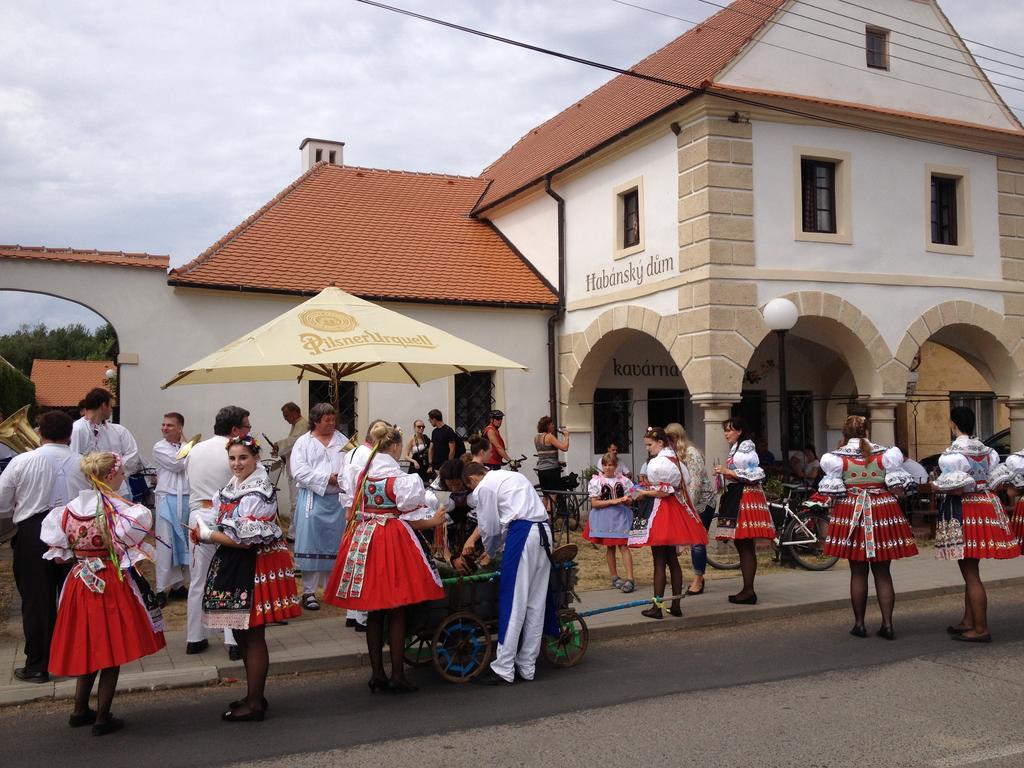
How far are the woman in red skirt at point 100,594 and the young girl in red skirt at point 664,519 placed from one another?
4.44m

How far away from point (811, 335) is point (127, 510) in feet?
47.2

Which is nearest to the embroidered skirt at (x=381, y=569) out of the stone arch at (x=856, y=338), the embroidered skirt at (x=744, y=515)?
the embroidered skirt at (x=744, y=515)

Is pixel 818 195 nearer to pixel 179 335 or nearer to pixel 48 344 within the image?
pixel 179 335

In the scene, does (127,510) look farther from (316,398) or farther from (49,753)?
(316,398)

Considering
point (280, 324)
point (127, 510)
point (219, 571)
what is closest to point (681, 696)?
point (219, 571)

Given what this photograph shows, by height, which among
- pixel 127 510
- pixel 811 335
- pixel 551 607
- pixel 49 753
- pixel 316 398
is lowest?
pixel 49 753

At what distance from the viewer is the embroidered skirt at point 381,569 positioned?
6.38 metres

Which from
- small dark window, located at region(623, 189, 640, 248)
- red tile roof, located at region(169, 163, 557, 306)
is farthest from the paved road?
red tile roof, located at region(169, 163, 557, 306)

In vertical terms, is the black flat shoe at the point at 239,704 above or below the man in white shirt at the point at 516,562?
below

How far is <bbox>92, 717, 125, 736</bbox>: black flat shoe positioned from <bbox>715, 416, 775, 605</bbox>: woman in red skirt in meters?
5.83

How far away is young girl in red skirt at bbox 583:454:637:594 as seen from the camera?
1056cm

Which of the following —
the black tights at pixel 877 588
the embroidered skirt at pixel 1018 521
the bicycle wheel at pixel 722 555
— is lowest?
the bicycle wheel at pixel 722 555

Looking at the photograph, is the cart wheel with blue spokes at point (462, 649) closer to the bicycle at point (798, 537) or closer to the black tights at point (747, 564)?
the black tights at point (747, 564)

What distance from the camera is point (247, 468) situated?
237 inches
